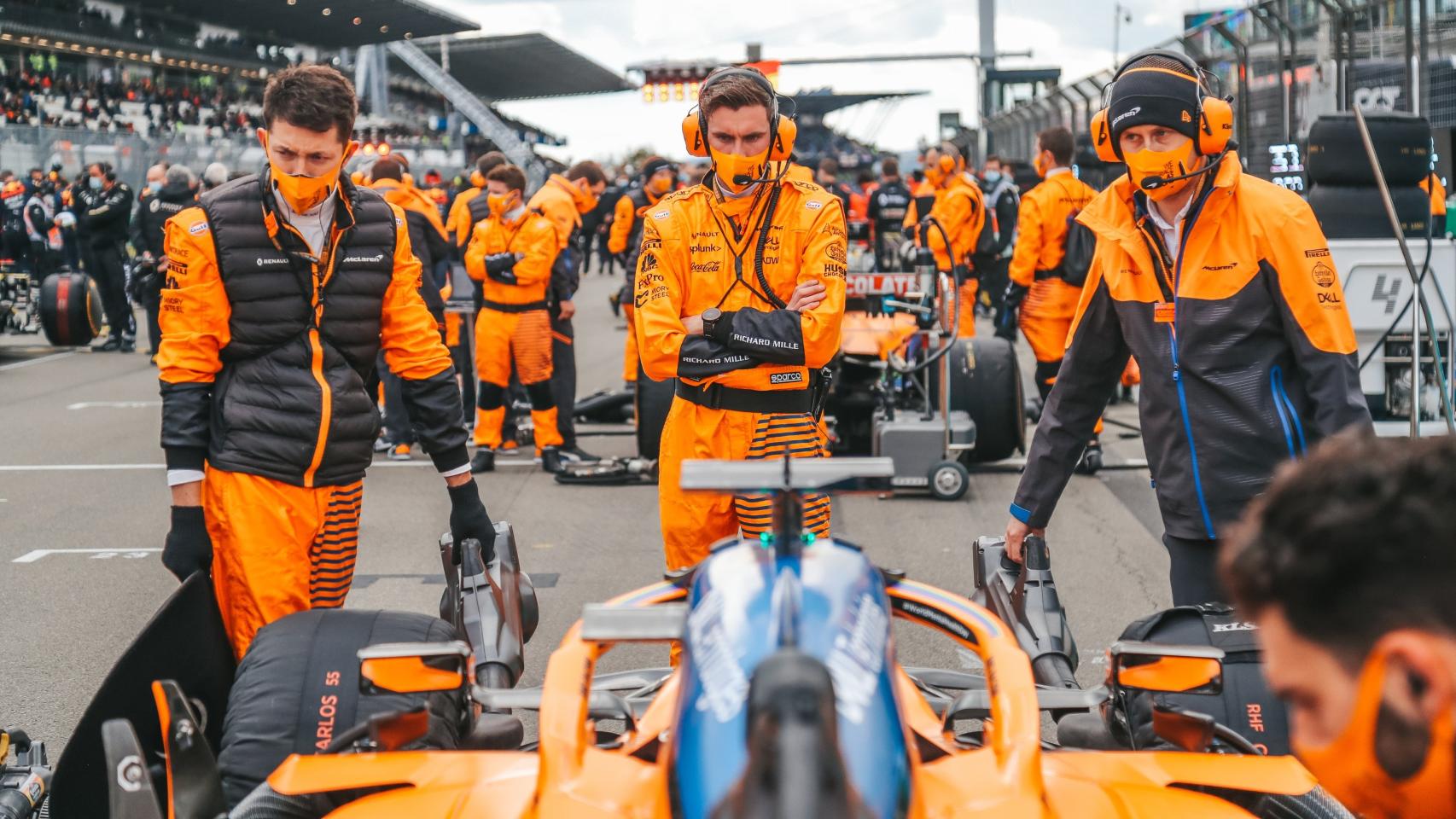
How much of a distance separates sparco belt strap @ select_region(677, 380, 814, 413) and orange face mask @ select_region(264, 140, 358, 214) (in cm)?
117

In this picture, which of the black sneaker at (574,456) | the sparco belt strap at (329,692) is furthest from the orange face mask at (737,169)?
the black sneaker at (574,456)

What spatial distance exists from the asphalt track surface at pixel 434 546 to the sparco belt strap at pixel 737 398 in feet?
5.54

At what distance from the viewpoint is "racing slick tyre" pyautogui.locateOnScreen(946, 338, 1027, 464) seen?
31.1 ft

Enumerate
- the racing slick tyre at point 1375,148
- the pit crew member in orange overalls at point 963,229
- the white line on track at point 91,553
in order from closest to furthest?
the white line on track at point 91,553, the racing slick tyre at point 1375,148, the pit crew member in orange overalls at point 963,229

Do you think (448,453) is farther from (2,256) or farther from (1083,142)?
(2,256)

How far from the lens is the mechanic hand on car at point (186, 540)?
3633mm

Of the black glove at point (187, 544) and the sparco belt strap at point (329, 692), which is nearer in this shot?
the sparco belt strap at point (329, 692)

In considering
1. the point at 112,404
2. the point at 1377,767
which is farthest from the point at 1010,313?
the point at 1377,767

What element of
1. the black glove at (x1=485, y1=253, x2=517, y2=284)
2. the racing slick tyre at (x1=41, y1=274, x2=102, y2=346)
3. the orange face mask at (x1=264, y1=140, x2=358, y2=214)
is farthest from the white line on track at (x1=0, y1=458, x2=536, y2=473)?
the orange face mask at (x1=264, y1=140, x2=358, y2=214)

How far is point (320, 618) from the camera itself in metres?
3.14

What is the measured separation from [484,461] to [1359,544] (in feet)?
29.5

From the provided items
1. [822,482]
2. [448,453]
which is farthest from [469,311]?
[822,482]

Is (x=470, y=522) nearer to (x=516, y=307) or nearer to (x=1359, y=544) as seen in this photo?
(x=1359, y=544)

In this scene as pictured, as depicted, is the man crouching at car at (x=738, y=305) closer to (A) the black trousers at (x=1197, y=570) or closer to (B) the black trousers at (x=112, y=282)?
(A) the black trousers at (x=1197, y=570)
